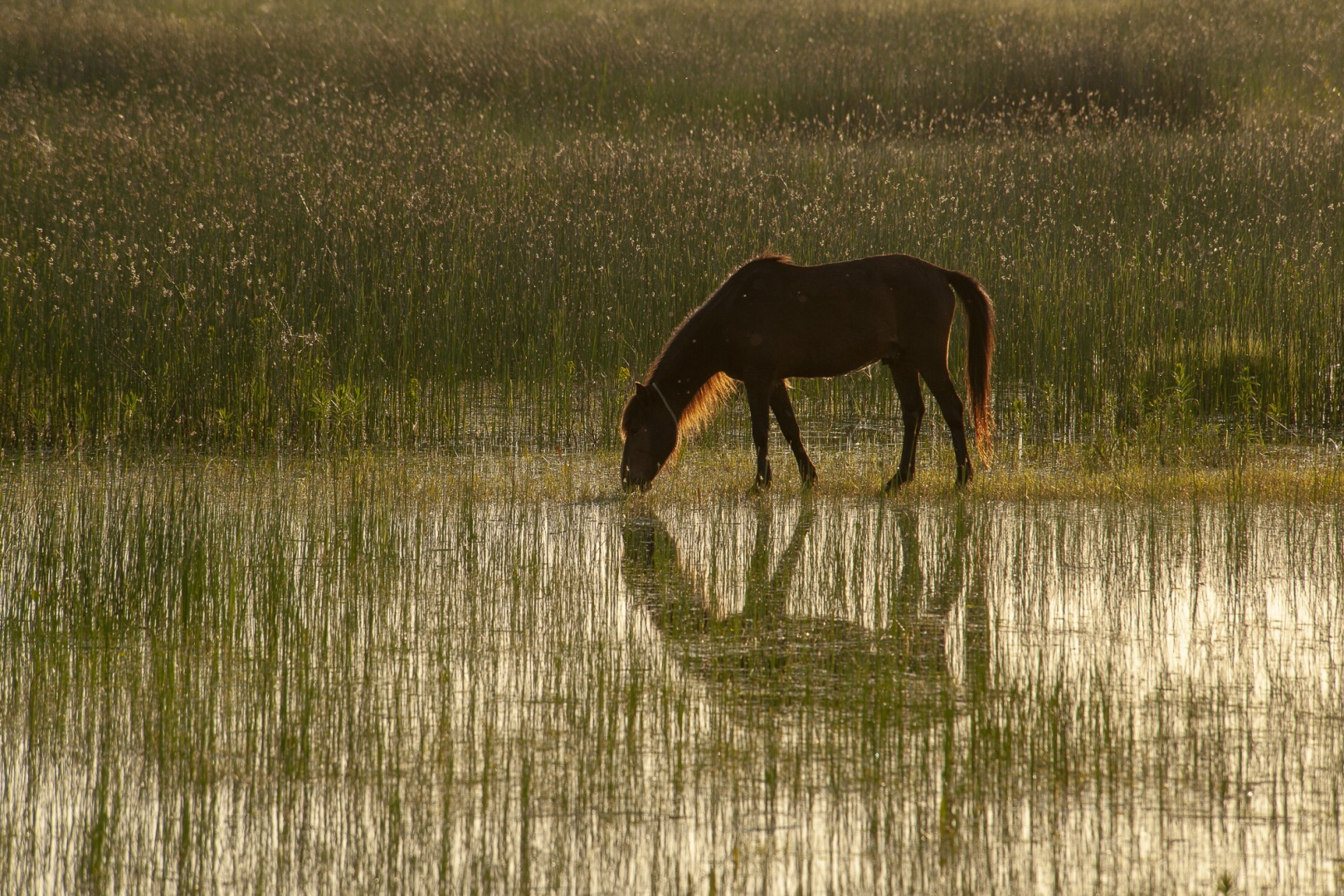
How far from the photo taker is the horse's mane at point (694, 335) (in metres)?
6.93

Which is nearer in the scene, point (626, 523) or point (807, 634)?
point (807, 634)

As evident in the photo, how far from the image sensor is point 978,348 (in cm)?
729

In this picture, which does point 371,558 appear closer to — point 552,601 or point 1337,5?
point 552,601

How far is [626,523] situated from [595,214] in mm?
5822

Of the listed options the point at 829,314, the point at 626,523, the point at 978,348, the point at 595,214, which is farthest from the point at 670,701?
the point at 595,214

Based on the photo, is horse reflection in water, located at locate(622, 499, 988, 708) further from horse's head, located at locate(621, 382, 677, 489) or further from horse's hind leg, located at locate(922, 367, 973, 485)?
horse's hind leg, located at locate(922, 367, 973, 485)

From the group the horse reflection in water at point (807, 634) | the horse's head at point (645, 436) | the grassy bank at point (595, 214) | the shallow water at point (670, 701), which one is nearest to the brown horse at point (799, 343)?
the horse's head at point (645, 436)

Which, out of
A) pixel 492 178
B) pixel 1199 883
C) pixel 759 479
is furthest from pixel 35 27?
pixel 1199 883

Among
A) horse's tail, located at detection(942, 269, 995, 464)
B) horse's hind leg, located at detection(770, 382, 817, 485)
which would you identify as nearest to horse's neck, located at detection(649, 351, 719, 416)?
horse's hind leg, located at detection(770, 382, 817, 485)

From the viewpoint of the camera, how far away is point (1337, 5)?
24203mm

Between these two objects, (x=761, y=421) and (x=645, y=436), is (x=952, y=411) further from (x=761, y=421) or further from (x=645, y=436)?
(x=645, y=436)

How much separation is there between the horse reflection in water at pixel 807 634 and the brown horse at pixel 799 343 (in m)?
1.08

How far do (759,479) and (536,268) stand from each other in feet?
14.5

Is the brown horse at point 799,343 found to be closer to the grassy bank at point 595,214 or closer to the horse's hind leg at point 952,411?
the horse's hind leg at point 952,411
